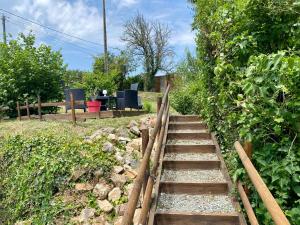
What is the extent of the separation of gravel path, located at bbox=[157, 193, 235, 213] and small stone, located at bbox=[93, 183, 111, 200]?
4.06ft

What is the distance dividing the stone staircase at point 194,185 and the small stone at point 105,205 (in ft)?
3.22

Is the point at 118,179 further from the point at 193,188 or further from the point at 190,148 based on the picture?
the point at 193,188

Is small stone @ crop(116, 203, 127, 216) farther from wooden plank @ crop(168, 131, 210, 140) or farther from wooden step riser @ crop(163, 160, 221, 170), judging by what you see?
wooden plank @ crop(168, 131, 210, 140)

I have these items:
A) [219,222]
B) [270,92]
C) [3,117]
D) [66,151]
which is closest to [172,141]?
[66,151]

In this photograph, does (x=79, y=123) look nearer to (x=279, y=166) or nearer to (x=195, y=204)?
(x=195, y=204)

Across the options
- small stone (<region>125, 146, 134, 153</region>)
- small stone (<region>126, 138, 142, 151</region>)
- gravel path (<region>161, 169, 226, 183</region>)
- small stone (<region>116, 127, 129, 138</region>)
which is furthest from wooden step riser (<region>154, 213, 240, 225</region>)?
small stone (<region>116, 127, 129, 138</region>)

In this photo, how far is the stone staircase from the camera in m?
3.51

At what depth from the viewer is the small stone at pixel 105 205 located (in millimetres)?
4732

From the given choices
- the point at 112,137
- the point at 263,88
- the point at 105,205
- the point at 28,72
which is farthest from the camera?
the point at 28,72

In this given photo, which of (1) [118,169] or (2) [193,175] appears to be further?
(1) [118,169]

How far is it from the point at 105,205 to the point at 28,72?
24.3 ft

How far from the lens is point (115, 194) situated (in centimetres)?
495

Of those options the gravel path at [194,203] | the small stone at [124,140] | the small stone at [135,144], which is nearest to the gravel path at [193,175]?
the gravel path at [194,203]

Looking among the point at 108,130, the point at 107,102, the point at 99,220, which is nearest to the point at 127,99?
the point at 107,102
